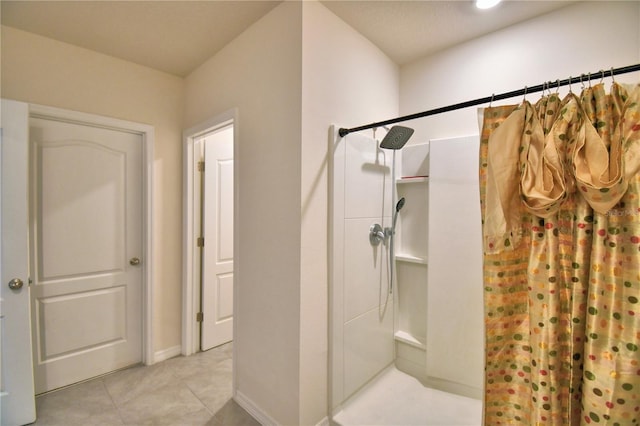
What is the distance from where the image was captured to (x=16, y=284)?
69.2 inches

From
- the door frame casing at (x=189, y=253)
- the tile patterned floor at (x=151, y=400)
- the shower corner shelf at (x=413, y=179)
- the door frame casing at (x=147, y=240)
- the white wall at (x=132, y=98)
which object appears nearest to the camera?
the tile patterned floor at (x=151, y=400)

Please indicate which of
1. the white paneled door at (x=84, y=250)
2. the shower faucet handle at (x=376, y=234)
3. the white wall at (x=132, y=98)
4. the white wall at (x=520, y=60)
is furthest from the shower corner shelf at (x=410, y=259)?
the white paneled door at (x=84, y=250)

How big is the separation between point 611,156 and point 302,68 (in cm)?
139

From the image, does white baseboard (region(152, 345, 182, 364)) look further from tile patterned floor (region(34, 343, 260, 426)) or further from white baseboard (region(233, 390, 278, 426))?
white baseboard (region(233, 390, 278, 426))

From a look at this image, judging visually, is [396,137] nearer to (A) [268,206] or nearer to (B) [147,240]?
(A) [268,206]

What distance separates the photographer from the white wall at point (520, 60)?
1595 mm

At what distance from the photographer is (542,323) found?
1062mm

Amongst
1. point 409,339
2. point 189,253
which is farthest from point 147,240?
point 409,339

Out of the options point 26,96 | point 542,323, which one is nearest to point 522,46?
point 542,323

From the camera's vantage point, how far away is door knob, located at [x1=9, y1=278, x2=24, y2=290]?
5.73 ft

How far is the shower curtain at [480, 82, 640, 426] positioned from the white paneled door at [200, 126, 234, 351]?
7.60 ft

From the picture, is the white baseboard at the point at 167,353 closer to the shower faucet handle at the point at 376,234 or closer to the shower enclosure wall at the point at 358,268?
the shower enclosure wall at the point at 358,268

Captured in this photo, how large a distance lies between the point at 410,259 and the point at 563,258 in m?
1.25

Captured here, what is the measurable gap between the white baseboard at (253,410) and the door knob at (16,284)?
1.55 meters
